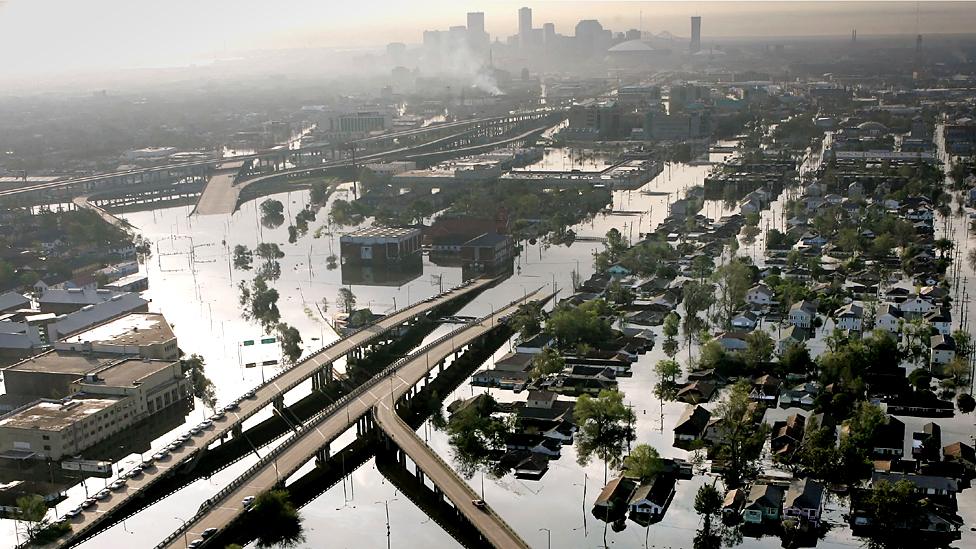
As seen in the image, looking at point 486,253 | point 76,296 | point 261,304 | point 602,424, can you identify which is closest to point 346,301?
point 261,304

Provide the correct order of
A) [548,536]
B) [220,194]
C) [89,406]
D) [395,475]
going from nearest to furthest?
[548,536] < [395,475] < [89,406] < [220,194]

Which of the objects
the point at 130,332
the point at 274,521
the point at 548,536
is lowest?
the point at 548,536

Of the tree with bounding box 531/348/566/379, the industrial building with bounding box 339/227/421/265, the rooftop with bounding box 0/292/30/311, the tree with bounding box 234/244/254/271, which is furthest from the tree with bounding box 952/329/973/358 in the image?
the rooftop with bounding box 0/292/30/311

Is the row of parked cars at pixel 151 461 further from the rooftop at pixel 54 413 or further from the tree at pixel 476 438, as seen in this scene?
the tree at pixel 476 438

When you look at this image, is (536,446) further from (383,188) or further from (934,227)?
(383,188)

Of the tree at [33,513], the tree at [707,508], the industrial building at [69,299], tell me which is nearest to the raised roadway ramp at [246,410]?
the tree at [33,513]

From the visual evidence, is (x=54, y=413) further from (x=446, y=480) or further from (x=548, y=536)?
(x=548, y=536)
